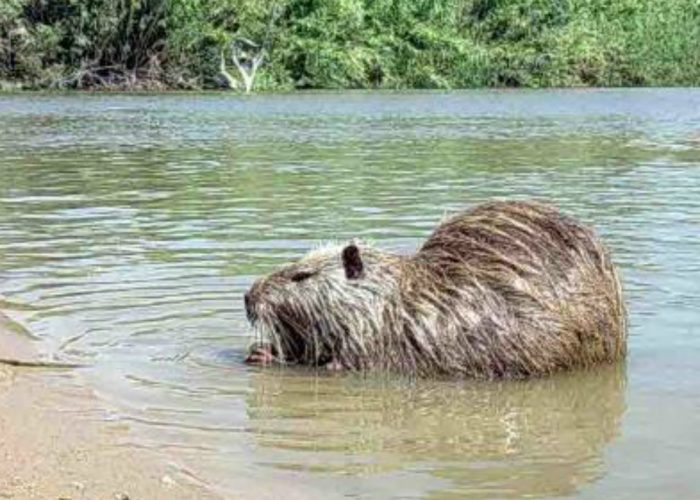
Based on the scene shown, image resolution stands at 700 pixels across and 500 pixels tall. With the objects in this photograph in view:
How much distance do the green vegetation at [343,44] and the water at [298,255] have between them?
43.7 metres

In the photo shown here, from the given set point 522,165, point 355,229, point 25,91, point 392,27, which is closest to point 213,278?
point 355,229

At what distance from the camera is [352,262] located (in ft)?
24.1

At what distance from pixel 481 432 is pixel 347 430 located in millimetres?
624

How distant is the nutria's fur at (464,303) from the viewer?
7.08 meters

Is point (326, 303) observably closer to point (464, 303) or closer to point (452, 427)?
point (464, 303)

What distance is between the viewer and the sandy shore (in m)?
4.57

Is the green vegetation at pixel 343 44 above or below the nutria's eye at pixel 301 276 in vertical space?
below

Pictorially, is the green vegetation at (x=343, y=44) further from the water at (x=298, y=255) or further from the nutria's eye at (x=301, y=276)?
the nutria's eye at (x=301, y=276)

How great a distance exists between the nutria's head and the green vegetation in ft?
202

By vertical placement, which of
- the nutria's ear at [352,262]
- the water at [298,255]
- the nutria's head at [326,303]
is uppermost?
the nutria's ear at [352,262]

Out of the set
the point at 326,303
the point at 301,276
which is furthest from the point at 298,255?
the point at 326,303

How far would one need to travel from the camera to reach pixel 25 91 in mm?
64250

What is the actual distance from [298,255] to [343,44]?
63.6m

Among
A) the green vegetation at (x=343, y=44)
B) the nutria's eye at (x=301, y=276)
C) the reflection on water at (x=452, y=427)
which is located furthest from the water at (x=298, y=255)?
the green vegetation at (x=343, y=44)
